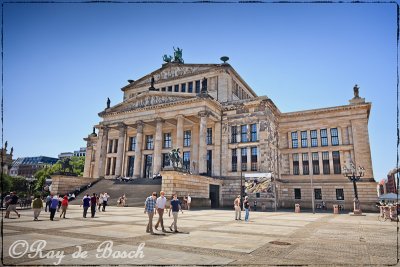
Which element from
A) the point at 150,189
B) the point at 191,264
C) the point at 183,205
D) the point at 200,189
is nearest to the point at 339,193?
the point at 200,189

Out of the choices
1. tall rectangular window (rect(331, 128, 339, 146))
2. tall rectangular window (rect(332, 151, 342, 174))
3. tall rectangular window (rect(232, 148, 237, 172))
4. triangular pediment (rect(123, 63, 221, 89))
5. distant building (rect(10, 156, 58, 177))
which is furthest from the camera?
distant building (rect(10, 156, 58, 177))

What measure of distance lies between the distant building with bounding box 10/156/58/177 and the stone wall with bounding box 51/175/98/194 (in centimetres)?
10847

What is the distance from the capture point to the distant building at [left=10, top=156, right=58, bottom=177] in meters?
134

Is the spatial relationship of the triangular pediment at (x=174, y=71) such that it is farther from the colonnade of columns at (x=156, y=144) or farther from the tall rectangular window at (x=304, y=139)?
the tall rectangular window at (x=304, y=139)

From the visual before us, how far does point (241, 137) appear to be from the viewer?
4031 centimetres

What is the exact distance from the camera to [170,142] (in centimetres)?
4731

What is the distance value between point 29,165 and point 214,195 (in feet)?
429

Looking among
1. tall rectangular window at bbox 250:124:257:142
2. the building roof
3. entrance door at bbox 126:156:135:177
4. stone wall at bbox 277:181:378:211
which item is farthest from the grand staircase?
the building roof

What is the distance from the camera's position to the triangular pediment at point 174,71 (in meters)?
46.8

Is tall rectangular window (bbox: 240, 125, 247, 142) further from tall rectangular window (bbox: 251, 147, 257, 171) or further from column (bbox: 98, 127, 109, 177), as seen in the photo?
column (bbox: 98, 127, 109, 177)

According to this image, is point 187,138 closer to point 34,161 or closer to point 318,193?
point 318,193

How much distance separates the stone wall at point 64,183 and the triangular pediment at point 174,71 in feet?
74.5

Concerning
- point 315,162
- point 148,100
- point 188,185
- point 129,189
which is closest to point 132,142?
point 148,100

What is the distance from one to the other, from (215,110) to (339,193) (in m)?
22.4
